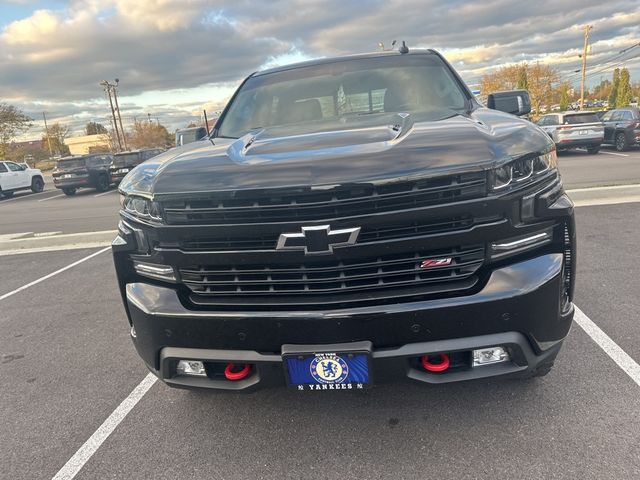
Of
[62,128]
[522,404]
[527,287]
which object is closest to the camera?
[527,287]

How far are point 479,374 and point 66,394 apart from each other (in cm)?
271

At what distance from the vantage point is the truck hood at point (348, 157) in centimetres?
196

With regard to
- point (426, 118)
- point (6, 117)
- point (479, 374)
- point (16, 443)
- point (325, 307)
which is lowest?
point (16, 443)

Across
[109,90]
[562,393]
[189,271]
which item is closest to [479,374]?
[562,393]

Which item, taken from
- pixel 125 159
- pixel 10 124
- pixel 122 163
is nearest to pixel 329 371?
pixel 122 163

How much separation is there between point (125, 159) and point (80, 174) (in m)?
2.06

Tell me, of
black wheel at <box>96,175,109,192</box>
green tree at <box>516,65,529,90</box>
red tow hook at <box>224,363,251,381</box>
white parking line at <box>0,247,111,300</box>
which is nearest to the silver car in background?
white parking line at <box>0,247,111,300</box>

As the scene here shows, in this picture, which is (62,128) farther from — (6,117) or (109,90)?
(6,117)

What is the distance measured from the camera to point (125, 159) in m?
21.1

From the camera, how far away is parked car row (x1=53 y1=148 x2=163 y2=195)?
776 inches

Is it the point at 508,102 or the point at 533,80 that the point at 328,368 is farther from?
the point at 533,80

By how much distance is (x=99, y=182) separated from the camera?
20297 mm

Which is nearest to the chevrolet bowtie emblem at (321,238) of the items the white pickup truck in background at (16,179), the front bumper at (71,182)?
the front bumper at (71,182)

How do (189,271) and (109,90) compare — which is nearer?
(189,271)
